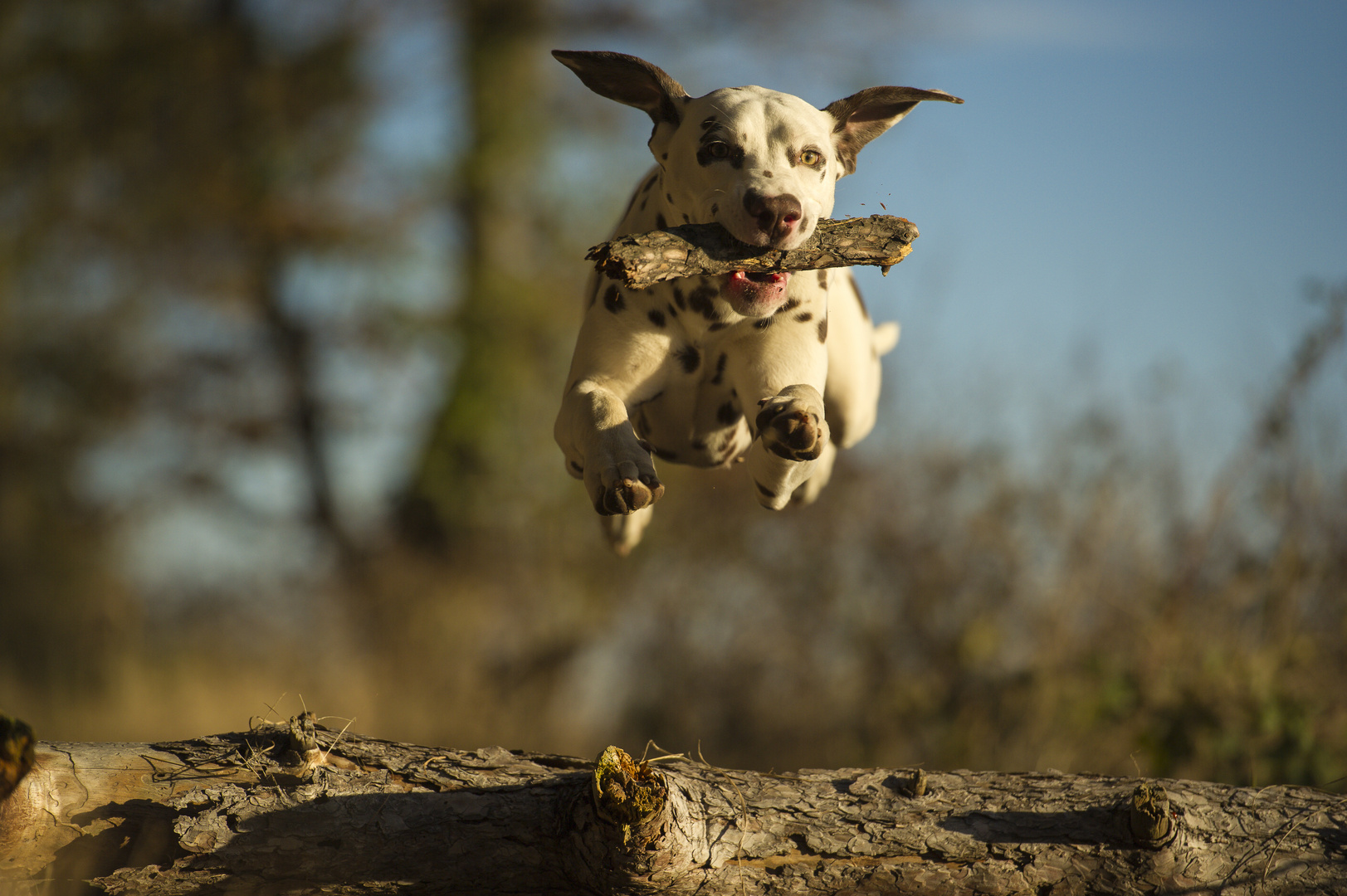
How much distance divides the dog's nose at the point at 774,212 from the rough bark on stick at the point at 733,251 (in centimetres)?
8

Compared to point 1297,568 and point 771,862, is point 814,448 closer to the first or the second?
point 771,862

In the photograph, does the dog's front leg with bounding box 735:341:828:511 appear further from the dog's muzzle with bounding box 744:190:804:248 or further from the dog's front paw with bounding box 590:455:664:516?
the dog's muzzle with bounding box 744:190:804:248

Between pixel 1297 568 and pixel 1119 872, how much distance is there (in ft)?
19.6

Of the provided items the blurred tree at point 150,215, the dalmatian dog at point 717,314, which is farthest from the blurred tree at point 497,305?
the dalmatian dog at point 717,314

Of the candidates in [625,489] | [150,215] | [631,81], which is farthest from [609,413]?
[150,215]

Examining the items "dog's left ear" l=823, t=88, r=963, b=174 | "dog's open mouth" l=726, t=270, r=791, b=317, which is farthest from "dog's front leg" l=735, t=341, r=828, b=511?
"dog's left ear" l=823, t=88, r=963, b=174

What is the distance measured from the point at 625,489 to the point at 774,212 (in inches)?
35.1

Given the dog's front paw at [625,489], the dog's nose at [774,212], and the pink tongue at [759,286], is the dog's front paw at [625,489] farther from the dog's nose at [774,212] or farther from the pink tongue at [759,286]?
the dog's nose at [774,212]

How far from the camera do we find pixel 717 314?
347 centimetres

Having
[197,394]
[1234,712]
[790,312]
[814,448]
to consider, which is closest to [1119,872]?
[814,448]

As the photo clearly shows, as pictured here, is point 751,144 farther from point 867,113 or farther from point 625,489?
point 625,489

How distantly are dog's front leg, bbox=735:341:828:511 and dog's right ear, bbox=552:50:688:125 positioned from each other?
828 millimetres

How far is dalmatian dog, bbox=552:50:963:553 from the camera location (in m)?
3.04

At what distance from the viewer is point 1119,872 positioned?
12.2 feet
